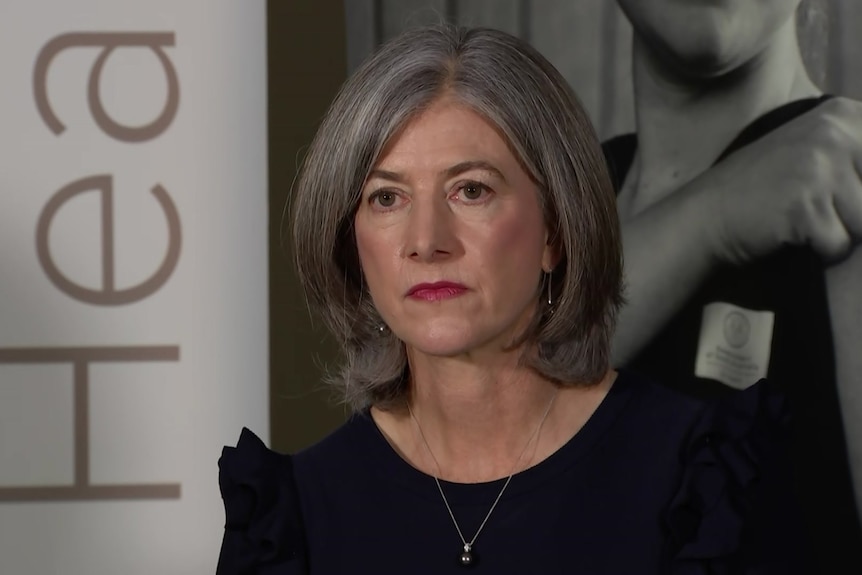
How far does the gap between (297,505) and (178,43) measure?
110 centimetres

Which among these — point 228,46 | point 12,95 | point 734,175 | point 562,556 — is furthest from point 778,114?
point 12,95

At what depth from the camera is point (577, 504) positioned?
1.48 metres

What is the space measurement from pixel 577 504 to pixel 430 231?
1.12ft

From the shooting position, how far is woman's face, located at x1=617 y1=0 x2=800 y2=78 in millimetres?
2299

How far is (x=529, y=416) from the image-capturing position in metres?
1.53

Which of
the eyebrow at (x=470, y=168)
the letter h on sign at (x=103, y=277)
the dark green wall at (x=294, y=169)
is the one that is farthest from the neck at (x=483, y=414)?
the letter h on sign at (x=103, y=277)

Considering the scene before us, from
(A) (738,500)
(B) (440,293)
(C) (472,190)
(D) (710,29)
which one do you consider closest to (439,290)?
(B) (440,293)

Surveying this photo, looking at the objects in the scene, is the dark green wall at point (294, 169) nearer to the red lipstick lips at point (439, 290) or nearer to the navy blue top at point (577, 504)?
the navy blue top at point (577, 504)

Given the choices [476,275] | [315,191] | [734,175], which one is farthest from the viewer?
[734,175]

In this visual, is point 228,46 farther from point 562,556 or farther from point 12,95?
point 562,556

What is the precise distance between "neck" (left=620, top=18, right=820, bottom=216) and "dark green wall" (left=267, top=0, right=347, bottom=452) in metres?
0.52

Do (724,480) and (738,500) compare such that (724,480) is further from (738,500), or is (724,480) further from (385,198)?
(385,198)

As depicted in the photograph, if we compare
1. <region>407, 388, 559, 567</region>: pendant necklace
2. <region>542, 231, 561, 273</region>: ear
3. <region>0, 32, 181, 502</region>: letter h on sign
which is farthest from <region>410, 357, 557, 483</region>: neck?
<region>0, 32, 181, 502</region>: letter h on sign

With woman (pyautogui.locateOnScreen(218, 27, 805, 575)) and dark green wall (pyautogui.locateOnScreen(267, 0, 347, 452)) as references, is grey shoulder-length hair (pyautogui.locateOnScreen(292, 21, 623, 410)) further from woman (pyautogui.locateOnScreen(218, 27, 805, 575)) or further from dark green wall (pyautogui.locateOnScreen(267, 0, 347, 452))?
dark green wall (pyautogui.locateOnScreen(267, 0, 347, 452))
